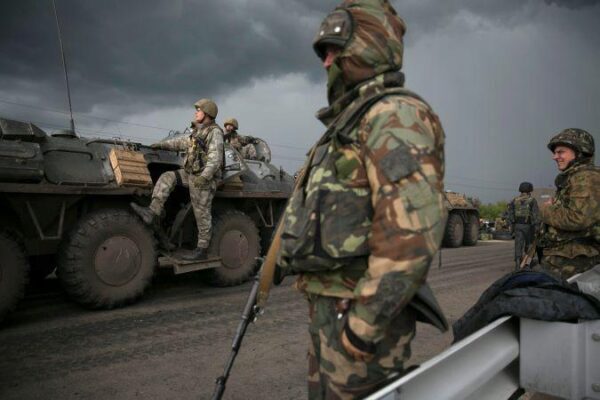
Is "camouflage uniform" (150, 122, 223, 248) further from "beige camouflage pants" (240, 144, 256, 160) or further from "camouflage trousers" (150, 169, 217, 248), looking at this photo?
"beige camouflage pants" (240, 144, 256, 160)

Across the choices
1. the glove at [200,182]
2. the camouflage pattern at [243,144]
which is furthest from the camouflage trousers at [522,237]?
the glove at [200,182]

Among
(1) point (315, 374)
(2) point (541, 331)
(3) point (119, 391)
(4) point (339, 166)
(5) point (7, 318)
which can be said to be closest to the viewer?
(4) point (339, 166)

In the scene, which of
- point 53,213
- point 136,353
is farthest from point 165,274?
point 136,353

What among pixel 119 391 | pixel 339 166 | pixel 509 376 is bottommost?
pixel 119 391

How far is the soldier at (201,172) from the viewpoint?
19.1 feet

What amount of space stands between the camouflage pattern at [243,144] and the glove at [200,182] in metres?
3.52

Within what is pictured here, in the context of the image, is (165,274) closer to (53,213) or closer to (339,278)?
(53,213)

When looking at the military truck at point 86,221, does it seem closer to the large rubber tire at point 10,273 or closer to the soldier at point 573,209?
the large rubber tire at point 10,273

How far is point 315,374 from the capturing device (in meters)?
1.76

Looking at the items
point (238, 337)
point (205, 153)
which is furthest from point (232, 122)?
point (238, 337)

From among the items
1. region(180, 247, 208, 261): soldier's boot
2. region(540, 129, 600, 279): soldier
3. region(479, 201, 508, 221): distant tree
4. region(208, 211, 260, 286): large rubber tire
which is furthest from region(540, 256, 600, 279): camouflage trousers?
region(479, 201, 508, 221): distant tree

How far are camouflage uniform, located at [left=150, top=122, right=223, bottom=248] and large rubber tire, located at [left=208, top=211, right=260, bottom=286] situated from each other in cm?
46

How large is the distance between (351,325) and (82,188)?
14.9 ft

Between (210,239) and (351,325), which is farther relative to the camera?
(210,239)
